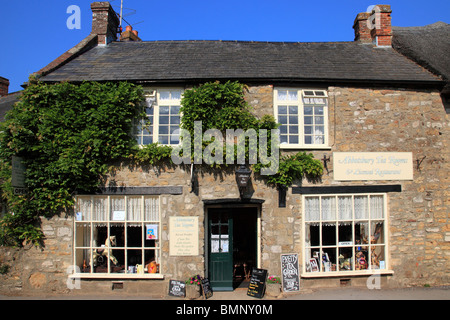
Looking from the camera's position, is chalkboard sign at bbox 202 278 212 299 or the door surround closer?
chalkboard sign at bbox 202 278 212 299

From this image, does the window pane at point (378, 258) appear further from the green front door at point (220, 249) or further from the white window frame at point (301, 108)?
the green front door at point (220, 249)

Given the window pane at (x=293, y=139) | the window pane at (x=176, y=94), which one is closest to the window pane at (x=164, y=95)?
the window pane at (x=176, y=94)

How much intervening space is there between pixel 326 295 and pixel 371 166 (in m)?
3.52

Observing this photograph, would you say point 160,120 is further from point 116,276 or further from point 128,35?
point 128,35

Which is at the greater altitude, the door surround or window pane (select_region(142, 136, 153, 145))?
window pane (select_region(142, 136, 153, 145))

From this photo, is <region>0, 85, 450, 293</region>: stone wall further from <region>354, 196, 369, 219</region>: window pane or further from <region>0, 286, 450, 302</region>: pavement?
<region>354, 196, 369, 219</region>: window pane

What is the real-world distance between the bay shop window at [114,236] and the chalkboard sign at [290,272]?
3.21 metres

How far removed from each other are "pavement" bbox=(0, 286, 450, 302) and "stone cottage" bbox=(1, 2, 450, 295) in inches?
8.4

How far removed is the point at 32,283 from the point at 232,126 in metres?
6.46

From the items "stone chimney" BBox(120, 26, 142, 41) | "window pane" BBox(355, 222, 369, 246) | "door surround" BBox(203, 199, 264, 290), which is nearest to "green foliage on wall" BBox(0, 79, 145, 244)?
"door surround" BBox(203, 199, 264, 290)

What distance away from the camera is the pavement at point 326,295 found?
7605 mm

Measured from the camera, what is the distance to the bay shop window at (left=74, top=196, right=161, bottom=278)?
829cm

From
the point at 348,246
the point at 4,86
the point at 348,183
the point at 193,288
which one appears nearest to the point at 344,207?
the point at 348,183
